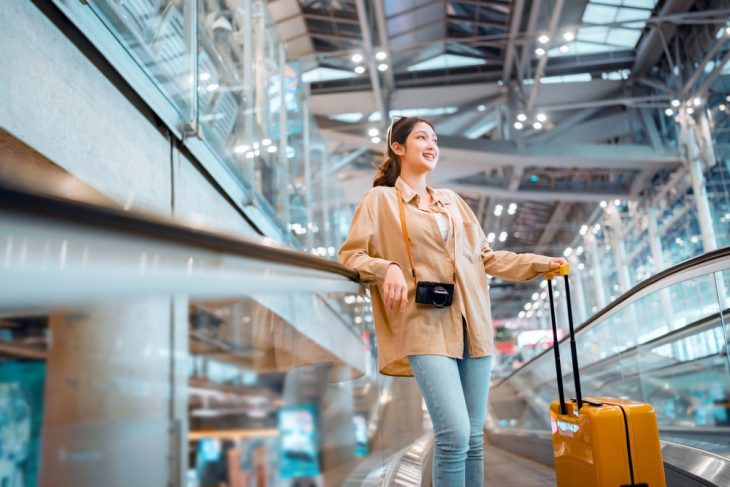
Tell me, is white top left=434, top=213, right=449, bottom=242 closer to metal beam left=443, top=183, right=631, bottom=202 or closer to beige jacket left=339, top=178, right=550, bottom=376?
beige jacket left=339, top=178, right=550, bottom=376

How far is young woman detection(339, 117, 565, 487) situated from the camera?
7.50 feet

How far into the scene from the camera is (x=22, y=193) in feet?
2.50

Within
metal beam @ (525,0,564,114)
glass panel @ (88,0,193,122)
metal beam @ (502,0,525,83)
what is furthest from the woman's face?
metal beam @ (502,0,525,83)

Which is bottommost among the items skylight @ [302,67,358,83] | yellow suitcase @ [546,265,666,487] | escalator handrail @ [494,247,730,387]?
yellow suitcase @ [546,265,666,487]

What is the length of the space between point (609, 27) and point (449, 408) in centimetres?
1395

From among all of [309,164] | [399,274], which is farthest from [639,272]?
[399,274]

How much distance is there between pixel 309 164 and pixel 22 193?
9.43m

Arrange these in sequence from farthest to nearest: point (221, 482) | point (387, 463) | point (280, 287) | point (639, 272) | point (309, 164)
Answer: point (639, 272) → point (309, 164) → point (387, 463) → point (280, 287) → point (221, 482)

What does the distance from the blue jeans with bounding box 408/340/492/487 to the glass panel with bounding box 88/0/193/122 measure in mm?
2551

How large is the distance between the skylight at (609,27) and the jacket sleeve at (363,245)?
1161 centimetres

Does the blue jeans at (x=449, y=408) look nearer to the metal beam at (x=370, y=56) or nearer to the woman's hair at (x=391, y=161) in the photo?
the woman's hair at (x=391, y=161)

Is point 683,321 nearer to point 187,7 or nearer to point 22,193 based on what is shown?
point 187,7

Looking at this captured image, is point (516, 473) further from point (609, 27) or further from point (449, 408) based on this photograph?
point (609, 27)

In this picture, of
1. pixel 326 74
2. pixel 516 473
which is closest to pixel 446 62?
pixel 326 74
